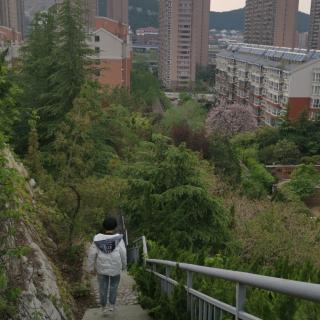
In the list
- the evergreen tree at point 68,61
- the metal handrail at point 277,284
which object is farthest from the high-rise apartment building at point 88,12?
the metal handrail at point 277,284

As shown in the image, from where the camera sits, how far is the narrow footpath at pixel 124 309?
622 centimetres

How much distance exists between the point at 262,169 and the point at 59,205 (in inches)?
1097

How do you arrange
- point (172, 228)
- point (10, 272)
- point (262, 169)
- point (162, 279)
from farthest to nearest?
1. point (262, 169)
2. point (172, 228)
3. point (162, 279)
4. point (10, 272)

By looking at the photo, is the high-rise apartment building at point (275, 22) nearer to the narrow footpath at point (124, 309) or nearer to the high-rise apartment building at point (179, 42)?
the high-rise apartment building at point (179, 42)

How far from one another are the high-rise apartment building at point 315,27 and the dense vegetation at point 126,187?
254 ft

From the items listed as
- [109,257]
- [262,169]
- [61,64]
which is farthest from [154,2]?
[109,257]

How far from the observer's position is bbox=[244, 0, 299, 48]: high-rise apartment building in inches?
3880

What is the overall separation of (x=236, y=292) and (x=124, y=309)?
3.56 metres

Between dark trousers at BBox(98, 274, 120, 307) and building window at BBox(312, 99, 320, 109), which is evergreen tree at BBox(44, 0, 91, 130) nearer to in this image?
dark trousers at BBox(98, 274, 120, 307)

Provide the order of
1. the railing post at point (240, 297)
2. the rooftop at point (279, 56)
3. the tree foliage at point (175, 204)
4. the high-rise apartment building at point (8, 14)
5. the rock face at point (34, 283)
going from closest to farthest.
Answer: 1. the railing post at point (240, 297)
2. the rock face at point (34, 283)
3. the tree foliage at point (175, 204)
4. the rooftop at point (279, 56)
5. the high-rise apartment building at point (8, 14)

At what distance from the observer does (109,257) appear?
243 inches

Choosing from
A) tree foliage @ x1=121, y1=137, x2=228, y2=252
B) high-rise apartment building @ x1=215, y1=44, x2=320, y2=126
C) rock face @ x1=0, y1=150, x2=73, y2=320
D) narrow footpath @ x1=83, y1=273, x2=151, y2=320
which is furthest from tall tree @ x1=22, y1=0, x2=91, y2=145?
high-rise apartment building @ x1=215, y1=44, x2=320, y2=126

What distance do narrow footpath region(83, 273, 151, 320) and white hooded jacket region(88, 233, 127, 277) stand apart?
22.0 inches

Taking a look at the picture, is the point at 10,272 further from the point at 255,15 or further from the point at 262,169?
the point at 255,15
